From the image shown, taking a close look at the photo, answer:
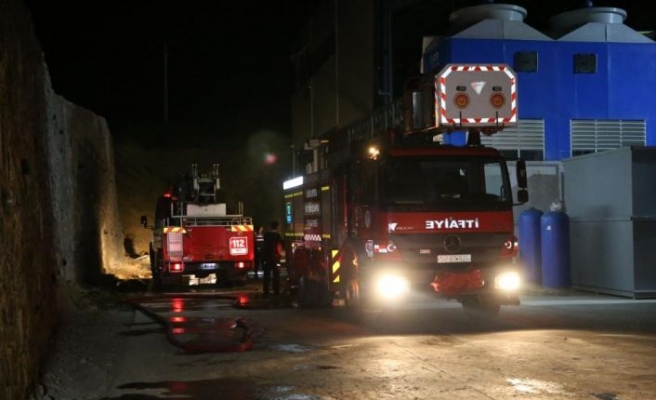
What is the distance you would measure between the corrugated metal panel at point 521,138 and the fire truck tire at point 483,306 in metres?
9.22

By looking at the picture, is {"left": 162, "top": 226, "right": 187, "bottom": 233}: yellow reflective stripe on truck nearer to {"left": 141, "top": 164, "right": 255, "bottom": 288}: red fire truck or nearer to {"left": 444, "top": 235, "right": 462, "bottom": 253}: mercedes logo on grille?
{"left": 141, "top": 164, "right": 255, "bottom": 288}: red fire truck

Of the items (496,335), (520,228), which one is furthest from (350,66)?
(496,335)

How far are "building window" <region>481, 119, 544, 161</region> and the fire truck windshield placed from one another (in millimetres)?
9428

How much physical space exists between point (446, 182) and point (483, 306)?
2.28 meters

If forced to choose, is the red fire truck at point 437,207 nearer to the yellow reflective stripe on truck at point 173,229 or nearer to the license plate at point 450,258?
the license plate at point 450,258

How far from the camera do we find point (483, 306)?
12.5 meters

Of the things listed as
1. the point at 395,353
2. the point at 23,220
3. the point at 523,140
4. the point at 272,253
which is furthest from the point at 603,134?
the point at 23,220

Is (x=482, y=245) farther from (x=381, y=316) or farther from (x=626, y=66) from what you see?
(x=626, y=66)

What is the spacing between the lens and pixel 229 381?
8.17 meters

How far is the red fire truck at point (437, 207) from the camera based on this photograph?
1154 cm

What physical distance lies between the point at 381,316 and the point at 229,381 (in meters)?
5.53

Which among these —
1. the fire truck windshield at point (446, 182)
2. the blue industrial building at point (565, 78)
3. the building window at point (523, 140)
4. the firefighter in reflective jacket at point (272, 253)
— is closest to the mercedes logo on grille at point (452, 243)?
the fire truck windshield at point (446, 182)

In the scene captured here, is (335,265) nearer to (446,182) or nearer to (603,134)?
(446,182)

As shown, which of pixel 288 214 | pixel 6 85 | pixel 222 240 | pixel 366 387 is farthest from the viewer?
pixel 222 240
